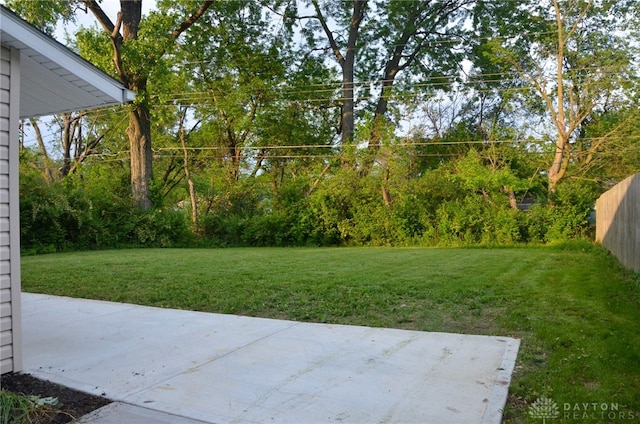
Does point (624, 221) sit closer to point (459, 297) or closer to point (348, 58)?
point (459, 297)

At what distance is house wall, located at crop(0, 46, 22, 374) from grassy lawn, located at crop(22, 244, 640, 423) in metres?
2.62

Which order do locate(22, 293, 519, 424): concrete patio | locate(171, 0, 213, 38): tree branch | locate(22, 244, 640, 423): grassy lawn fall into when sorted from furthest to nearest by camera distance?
locate(171, 0, 213, 38): tree branch, locate(22, 244, 640, 423): grassy lawn, locate(22, 293, 519, 424): concrete patio

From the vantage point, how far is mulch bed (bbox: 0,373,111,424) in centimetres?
301

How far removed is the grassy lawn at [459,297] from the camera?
139 inches

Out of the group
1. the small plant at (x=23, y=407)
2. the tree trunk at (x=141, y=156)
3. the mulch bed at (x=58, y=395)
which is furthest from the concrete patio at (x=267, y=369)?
the tree trunk at (x=141, y=156)

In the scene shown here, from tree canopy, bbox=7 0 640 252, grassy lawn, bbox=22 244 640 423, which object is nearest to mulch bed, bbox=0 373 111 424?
grassy lawn, bbox=22 244 640 423

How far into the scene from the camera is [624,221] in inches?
348

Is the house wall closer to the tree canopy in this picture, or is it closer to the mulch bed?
the mulch bed

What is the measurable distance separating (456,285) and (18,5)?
1887cm

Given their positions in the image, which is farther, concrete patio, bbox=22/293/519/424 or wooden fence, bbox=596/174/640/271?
wooden fence, bbox=596/174/640/271

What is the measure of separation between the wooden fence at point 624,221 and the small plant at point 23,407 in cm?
755

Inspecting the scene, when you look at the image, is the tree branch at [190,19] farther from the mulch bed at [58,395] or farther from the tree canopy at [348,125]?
the mulch bed at [58,395]

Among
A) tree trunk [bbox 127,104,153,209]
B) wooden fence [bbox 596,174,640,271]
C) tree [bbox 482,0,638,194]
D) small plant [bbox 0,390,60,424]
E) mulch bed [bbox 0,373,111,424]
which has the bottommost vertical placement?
mulch bed [bbox 0,373,111,424]

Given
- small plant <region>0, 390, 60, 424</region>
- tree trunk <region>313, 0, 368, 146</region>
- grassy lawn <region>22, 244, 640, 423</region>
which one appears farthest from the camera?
tree trunk <region>313, 0, 368, 146</region>
